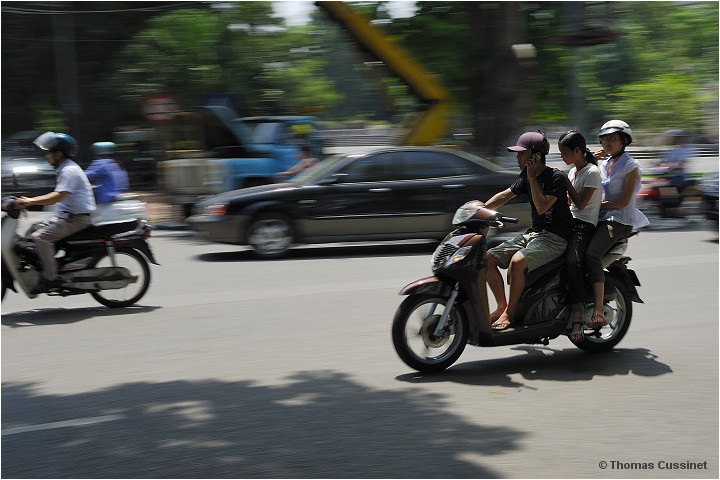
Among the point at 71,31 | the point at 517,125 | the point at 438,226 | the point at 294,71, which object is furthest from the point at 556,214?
the point at 294,71

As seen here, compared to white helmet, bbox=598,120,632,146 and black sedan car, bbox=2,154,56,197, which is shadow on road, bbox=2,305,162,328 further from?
black sedan car, bbox=2,154,56,197

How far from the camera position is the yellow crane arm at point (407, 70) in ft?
56.3

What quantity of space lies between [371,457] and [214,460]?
78 cm

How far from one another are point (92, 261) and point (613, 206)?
5.00m

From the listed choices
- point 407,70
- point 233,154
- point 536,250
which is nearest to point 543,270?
point 536,250

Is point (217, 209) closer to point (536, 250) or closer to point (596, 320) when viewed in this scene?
point (536, 250)

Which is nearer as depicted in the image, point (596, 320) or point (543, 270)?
point (543, 270)

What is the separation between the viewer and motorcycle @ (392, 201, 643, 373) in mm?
5801

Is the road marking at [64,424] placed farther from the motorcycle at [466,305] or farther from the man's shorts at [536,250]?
the man's shorts at [536,250]

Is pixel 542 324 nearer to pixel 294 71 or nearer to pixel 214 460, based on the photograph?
pixel 214 460

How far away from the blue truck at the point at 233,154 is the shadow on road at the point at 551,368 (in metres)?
10.5

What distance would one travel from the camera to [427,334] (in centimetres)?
588

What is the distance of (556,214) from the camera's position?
6.05 meters

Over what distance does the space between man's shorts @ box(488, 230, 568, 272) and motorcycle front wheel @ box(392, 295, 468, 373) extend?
516 mm
